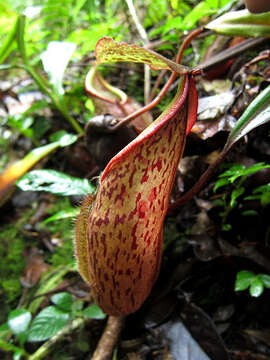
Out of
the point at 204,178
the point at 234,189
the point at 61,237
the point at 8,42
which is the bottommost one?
the point at 61,237

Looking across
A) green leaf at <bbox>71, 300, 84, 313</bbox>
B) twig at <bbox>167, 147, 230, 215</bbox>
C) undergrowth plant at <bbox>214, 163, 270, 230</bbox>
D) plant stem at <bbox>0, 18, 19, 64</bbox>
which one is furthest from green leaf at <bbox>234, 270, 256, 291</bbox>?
plant stem at <bbox>0, 18, 19, 64</bbox>

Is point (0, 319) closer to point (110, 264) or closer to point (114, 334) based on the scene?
point (114, 334)

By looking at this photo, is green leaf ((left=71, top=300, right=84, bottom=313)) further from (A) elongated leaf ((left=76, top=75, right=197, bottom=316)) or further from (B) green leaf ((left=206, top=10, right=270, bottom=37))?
(B) green leaf ((left=206, top=10, right=270, bottom=37))

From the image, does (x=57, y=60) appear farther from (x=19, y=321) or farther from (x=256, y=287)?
(x=256, y=287)

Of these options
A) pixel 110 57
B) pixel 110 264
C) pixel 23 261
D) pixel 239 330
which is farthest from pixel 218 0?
pixel 23 261

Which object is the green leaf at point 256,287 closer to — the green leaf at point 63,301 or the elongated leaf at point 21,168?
the green leaf at point 63,301

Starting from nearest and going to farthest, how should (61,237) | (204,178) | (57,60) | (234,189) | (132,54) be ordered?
(132,54), (204,178), (234,189), (57,60), (61,237)

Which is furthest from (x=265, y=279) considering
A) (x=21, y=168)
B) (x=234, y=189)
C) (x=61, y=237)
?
(x=21, y=168)
